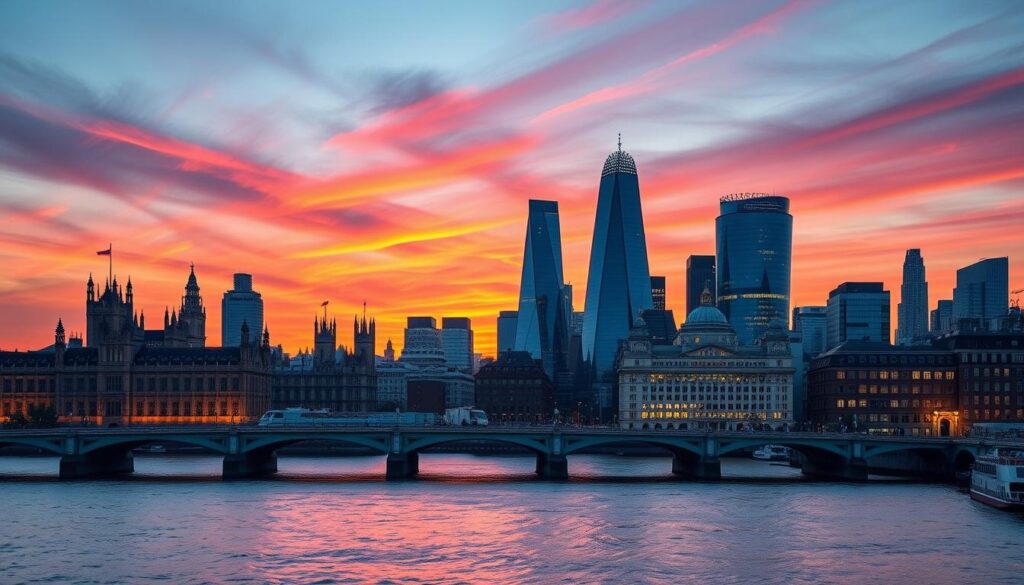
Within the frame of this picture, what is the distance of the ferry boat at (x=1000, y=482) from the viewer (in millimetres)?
105125

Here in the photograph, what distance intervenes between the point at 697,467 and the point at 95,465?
72.7 meters

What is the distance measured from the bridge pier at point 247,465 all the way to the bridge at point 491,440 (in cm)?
15

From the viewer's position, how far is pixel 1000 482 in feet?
349

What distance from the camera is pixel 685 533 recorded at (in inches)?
3617

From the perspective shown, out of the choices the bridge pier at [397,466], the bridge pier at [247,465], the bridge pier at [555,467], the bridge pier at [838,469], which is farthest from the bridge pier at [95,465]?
the bridge pier at [838,469]

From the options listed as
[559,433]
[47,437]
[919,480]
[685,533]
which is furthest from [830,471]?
[47,437]

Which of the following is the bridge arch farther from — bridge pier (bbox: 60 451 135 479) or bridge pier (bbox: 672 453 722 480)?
bridge pier (bbox: 672 453 722 480)

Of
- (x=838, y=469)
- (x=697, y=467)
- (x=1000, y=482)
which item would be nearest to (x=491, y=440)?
(x=697, y=467)

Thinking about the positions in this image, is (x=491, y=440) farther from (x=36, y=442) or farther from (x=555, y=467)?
(x=36, y=442)

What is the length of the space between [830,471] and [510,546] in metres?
75.7

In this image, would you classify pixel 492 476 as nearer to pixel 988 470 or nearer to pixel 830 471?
pixel 830 471

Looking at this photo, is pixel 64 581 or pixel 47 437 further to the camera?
pixel 47 437

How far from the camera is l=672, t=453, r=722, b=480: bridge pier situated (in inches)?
5551

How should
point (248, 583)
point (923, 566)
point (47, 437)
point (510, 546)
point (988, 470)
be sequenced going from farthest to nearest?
point (47, 437) < point (988, 470) < point (510, 546) < point (923, 566) < point (248, 583)
